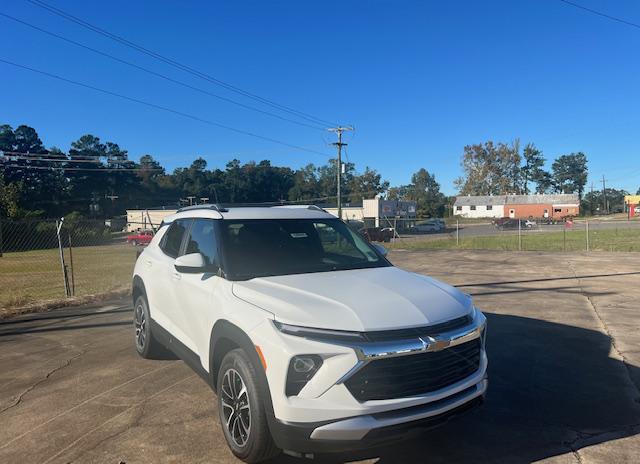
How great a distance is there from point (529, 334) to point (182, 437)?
493 cm

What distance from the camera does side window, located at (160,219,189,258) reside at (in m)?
5.04

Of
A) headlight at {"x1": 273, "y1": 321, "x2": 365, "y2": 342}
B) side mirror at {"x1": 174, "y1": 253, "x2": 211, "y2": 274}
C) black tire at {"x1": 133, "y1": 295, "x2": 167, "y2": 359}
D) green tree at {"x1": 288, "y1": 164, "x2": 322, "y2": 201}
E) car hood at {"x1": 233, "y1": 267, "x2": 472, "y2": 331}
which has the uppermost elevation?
green tree at {"x1": 288, "y1": 164, "x2": 322, "y2": 201}

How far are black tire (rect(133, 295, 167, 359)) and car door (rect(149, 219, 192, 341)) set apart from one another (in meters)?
0.25

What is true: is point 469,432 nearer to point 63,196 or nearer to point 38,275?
point 38,275

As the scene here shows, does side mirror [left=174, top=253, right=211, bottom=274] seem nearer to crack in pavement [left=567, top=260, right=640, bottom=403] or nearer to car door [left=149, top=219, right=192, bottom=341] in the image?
car door [left=149, top=219, right=192, bottom=341]

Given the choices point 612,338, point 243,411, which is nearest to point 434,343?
point 243,411

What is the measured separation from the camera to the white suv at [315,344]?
2.73m

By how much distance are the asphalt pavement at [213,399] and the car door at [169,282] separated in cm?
63

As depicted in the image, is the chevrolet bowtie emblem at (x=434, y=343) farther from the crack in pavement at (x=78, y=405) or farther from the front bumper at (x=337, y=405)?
the crack in pavement at (x=78, y=405)

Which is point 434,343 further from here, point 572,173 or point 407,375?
point 572,173

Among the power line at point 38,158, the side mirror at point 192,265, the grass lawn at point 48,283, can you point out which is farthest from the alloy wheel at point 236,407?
the power line at point 38,158

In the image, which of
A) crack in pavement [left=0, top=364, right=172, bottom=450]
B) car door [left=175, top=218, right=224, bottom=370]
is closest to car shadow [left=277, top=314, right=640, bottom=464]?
car door [left=175, top=218, right=224, bottom=370]

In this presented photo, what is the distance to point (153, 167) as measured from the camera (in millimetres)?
126812

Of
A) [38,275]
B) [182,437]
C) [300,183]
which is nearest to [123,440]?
[182,437]
